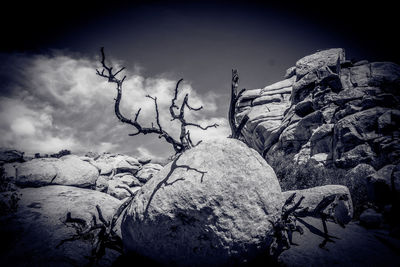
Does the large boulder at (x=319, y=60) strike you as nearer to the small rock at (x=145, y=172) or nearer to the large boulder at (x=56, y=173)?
the small rock at (x=145, y=172)

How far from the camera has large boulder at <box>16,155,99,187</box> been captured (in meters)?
7.78

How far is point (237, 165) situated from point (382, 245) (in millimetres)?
4520

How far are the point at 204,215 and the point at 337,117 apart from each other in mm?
18855

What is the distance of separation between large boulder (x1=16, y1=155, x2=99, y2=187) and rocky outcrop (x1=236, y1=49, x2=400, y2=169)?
41.5 ft

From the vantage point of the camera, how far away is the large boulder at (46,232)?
130 inches

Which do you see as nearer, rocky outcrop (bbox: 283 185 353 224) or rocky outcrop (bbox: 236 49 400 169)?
rocky outcrop (bbox: 283 185 353 224)

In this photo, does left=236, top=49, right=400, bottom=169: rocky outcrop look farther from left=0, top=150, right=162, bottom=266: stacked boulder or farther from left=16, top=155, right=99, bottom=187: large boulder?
left=0, top=150, right=162, bottom=266: stacked boulder

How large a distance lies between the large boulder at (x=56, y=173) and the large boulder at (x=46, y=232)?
1.82m

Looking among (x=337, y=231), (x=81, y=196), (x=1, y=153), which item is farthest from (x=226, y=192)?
(x=1, y=153)

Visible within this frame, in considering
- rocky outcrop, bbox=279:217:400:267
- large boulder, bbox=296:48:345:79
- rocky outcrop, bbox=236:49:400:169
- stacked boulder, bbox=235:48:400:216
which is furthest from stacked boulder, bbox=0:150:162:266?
large boulder, bbox=296:48:345:79

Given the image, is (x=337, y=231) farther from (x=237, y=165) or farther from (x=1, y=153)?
(x=1, y=153)

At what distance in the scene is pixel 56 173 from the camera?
8195 mm

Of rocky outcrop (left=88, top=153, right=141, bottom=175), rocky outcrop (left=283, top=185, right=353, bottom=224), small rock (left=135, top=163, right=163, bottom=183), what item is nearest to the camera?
rocky outcrop (left=283, top=185, right=353, bottom=224)

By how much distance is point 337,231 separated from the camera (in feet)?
16.7
